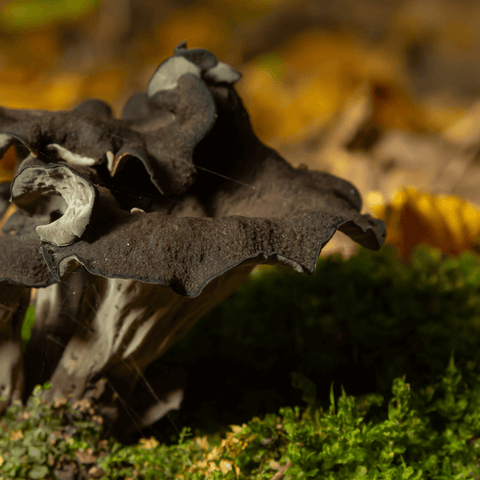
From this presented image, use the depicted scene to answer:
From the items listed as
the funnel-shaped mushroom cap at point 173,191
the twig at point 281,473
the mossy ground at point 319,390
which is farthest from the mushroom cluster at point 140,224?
the twig at point 281,473

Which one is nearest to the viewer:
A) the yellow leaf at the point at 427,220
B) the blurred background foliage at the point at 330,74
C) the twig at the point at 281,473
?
the twig at the point at 281,473

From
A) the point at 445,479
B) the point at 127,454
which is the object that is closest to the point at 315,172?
the point at 445,479

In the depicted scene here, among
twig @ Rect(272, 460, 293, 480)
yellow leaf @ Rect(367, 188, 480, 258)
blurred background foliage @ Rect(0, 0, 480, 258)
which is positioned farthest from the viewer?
blurred background foliage @ Rect(0, 0, 480, 258)

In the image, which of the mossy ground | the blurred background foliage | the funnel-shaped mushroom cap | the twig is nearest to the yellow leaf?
the blurred background foliage

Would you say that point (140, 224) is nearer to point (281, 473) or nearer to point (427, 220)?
point (281, 473)

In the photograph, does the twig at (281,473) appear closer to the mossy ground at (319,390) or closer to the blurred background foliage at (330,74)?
the mossy ground at (319,390)

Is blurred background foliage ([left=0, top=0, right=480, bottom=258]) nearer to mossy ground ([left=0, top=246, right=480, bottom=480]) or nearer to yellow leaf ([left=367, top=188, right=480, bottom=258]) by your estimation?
yellow leaf ([left=367, top=188, right=480, bottom=258])

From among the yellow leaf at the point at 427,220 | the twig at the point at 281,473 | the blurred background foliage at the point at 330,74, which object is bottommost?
the twig at the point at 281,473
